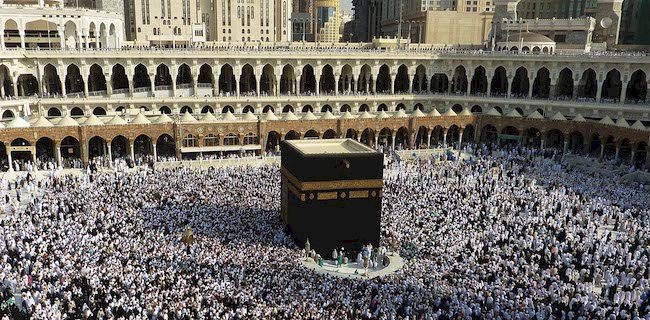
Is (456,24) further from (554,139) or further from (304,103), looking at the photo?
(304,103)

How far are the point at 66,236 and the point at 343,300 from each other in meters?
10.0

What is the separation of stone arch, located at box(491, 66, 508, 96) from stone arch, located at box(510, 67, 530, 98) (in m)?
0.79

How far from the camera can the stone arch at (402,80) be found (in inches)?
2064

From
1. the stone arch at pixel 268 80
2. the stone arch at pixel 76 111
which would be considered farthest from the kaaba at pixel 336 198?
the stone arch at pixel 76 111

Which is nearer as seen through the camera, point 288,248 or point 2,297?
point 2,297

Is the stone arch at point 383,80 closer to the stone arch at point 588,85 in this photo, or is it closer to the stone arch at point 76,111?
the stone arch at point 588,85

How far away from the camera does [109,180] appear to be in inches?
1075

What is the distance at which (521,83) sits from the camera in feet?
165

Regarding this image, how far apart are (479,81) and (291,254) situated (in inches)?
1474

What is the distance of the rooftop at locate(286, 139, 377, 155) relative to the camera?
22094mm

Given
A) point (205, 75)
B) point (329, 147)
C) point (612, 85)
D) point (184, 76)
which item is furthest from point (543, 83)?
point (329, 147)

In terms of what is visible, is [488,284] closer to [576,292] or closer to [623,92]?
[576,292]

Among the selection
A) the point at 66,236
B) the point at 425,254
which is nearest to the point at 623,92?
the point at 425,254

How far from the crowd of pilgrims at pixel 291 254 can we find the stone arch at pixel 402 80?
24524 millimetres
